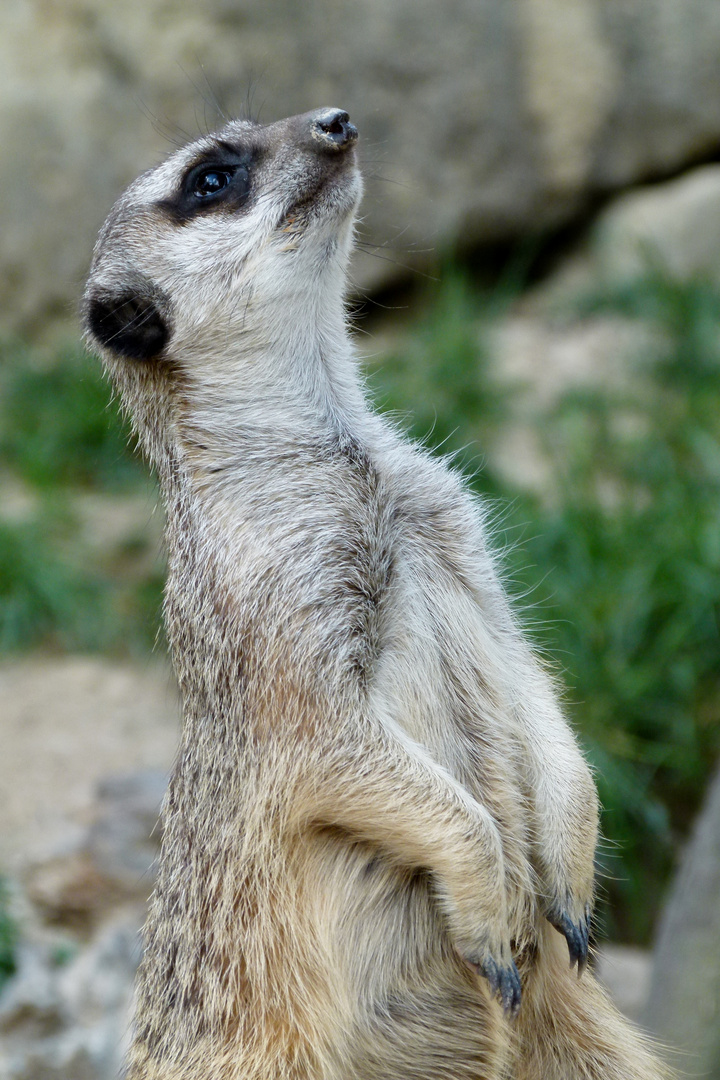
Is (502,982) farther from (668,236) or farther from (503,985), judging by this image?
(668,236)

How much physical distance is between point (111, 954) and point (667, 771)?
2.20 m

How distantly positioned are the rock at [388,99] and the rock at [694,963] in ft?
11.3

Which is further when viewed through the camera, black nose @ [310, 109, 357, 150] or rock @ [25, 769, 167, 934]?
rock @ [25, 769, 167, 934]

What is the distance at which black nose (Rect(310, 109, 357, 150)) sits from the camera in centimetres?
253

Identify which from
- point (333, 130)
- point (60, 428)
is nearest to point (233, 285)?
point (333, 130)

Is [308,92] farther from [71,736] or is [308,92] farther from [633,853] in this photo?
[633,853]

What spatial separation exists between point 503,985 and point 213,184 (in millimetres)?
1743

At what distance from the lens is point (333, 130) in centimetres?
255

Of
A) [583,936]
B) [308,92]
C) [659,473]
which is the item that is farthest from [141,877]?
[308,92]

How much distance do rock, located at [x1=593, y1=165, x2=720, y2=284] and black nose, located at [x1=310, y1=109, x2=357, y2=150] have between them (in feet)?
13.8

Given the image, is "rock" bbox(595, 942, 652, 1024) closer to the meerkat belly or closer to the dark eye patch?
the meerkat belly

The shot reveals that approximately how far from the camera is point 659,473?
17.9ft

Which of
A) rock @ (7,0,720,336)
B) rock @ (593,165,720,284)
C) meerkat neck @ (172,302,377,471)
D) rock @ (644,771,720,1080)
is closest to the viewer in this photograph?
meerkat neck @ (172,302,377,471)

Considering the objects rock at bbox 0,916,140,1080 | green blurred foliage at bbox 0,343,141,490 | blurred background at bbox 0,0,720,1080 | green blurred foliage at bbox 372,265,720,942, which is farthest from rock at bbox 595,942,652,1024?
green blurred foliage at bbox 0,343,141,490
